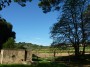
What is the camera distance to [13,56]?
4225 cm

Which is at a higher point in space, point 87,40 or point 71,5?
point 71,5

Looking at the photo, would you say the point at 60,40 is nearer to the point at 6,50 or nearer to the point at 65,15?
the point at 65,15

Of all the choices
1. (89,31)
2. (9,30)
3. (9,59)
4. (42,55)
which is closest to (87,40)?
(89,31)

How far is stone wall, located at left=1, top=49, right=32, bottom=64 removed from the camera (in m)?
41.5

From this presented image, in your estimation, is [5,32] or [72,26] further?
[5,32]

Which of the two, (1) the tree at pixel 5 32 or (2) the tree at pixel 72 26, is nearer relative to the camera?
(2) the tree at pixel 72 26

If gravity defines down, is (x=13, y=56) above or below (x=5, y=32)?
below

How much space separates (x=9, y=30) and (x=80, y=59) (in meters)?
23.5

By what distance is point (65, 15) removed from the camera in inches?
1832

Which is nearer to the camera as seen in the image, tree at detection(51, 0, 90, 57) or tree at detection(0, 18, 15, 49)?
tree at detection(51, 0, 90, 57)

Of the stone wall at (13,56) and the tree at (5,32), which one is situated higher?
the tree at (5,32)

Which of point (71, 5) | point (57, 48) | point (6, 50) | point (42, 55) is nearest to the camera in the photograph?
point (6, 50)

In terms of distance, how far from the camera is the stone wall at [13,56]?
41.5 meters

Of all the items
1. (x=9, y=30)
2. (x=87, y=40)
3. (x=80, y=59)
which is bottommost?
(x=80, y=59)
